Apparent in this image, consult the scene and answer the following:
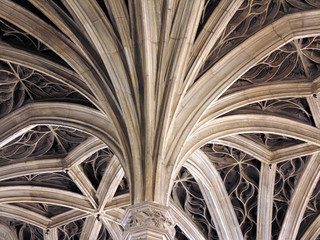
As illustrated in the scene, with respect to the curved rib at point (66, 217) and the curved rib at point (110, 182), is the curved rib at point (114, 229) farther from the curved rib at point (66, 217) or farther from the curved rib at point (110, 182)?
the curved rib at point (110, 182)

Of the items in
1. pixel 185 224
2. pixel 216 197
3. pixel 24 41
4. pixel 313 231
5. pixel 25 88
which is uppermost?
pixel 24 41

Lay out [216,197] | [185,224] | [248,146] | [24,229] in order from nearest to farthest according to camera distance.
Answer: [248,146] → [216,197] → [185,224] → [24,229]

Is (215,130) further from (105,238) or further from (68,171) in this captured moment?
(105,238)

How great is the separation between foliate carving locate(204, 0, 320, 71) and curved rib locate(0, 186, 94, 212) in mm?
6548

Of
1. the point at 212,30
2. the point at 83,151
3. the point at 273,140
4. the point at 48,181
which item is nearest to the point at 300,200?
the point at 273,140

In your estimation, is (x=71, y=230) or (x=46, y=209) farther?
(x=71, y=230)

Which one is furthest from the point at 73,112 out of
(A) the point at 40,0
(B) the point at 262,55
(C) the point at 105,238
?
(C) the point at 105,238

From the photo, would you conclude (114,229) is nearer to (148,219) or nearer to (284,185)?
(284,185)

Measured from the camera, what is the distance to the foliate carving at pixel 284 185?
20.4 meters

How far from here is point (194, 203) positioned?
832 inches

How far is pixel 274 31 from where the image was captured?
1680cm

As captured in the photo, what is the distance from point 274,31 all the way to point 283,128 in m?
3.02

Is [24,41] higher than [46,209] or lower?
higher

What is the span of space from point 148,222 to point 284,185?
8125 millimetres
